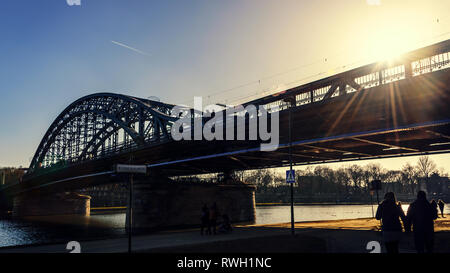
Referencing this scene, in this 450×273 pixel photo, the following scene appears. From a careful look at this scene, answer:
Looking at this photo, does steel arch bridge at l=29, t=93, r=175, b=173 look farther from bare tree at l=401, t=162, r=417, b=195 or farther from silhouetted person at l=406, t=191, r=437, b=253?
bare tree at l=401, t=162, r=417, b=195

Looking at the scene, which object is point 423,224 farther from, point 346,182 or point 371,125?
point 346,182

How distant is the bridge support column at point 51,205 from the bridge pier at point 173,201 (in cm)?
5196

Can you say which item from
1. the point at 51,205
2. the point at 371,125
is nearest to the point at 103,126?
the point at 51,205

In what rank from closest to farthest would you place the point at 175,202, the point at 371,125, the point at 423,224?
the point at 423,224 → the point at 371,125 → the point at 175,202

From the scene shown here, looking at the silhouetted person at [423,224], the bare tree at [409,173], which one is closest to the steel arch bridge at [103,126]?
the silhouetted person at [423,224]

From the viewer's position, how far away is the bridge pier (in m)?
42.2

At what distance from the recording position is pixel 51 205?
90875 mm

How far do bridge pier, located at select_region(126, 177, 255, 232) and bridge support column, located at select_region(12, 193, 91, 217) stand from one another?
2046 inches

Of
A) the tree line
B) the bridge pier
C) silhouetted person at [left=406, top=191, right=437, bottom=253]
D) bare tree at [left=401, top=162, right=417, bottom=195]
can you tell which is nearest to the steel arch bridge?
the bridge pier

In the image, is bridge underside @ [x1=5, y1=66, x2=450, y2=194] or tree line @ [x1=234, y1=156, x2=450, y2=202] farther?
tree line @ [x1=234, y1=156, x2=450, y2=202]

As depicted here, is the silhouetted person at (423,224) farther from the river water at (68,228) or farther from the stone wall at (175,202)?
the stone wall at (175,202)

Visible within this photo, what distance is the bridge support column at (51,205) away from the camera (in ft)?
289

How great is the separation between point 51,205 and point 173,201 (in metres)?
59.3
